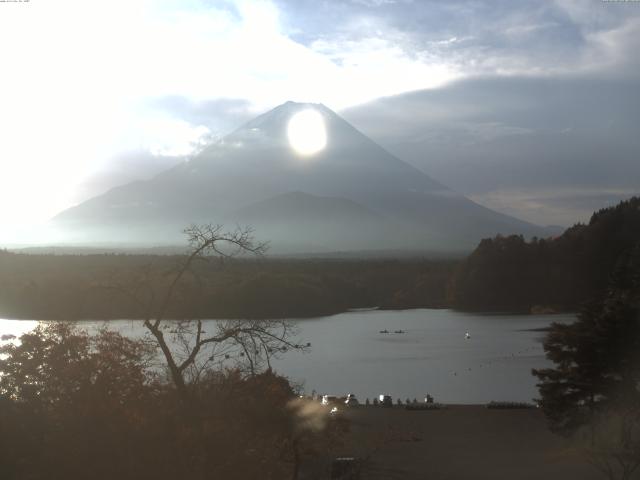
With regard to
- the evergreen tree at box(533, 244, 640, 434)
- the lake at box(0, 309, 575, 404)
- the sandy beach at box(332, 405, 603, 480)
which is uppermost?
the evergreen tree at box(533, 244, 640, 434)

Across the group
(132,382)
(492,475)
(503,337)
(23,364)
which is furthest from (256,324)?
(503,337)

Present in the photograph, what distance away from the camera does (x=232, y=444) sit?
16.7 feet

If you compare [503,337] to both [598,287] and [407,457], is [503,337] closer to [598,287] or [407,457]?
[598,287]

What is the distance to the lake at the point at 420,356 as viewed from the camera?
22.0 meters

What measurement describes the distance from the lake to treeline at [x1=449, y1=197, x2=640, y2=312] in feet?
9.41

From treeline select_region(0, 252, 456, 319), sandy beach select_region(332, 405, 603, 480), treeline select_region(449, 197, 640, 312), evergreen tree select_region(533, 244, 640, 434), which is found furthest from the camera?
treeline select_region(449, 197, 640, 312)

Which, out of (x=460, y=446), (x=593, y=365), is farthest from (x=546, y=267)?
(x=593, y=365)

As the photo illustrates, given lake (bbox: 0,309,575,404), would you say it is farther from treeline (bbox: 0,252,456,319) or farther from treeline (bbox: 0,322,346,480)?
treeline (bbox: 0,322,346,480)

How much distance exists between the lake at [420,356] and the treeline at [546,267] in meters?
2.87

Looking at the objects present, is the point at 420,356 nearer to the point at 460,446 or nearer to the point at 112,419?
the point at 460,446

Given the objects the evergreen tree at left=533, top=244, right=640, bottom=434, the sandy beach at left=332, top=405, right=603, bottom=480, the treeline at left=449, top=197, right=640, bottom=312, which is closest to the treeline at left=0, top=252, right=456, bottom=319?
the treeline at left=449, top=197, right=640, bottom=312

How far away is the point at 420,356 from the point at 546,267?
24.0 metres

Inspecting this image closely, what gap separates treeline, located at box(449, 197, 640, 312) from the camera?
48.5 m

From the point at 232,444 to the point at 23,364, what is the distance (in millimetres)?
1852
